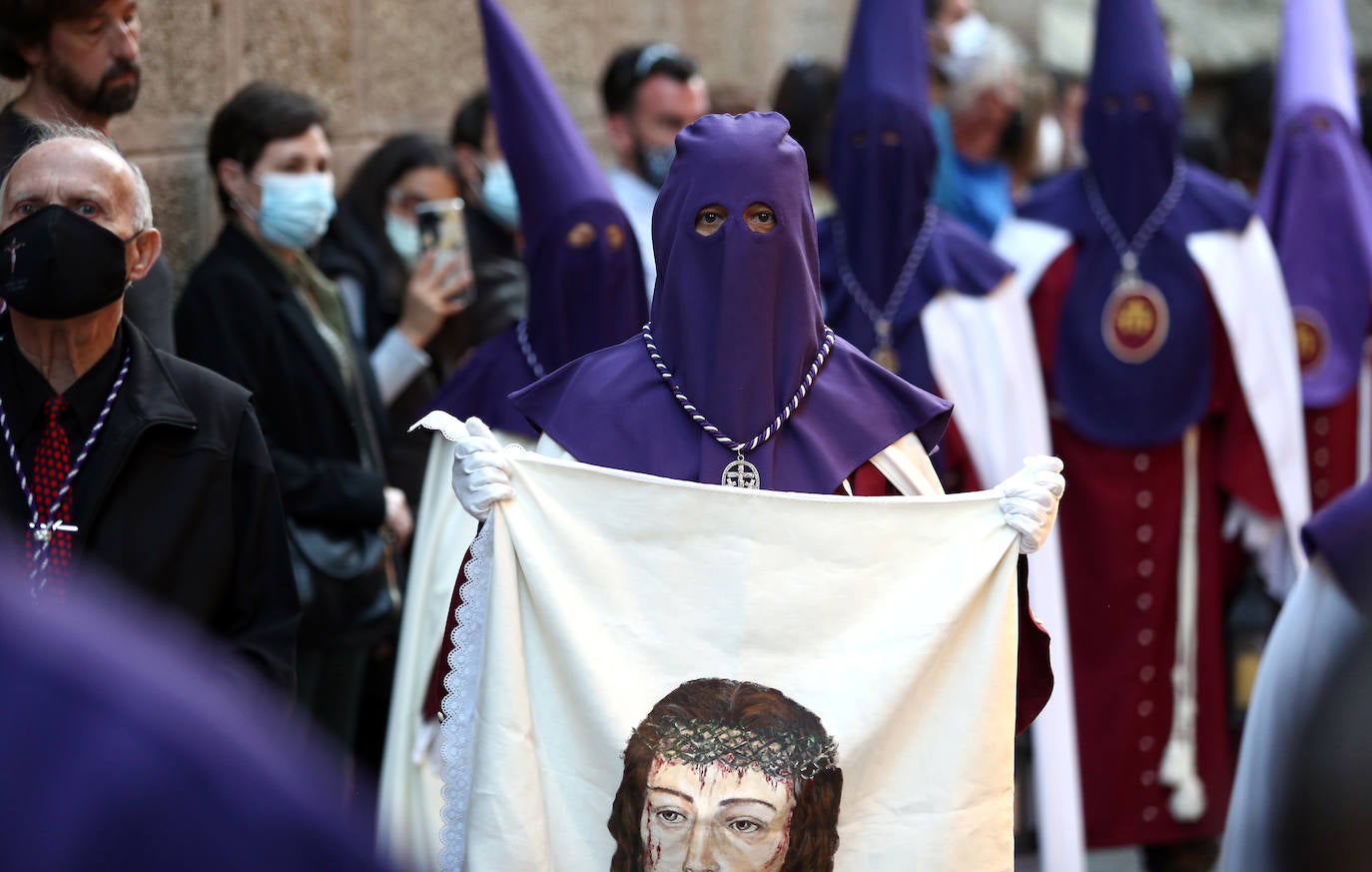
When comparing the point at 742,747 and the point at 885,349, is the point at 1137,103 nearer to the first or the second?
the point at 885,349

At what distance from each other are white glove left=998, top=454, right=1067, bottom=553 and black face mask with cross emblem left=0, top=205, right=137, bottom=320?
5.50 ft

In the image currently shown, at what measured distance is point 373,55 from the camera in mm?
6977

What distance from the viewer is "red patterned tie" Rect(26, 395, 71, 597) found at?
335 centimetres

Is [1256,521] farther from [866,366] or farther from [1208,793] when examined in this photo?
[866,366]

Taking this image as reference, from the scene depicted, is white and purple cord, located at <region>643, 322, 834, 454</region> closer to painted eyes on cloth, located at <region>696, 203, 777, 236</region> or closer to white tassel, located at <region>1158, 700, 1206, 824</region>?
painted eyes on cloth, located at <region>696, 203, 777, 236</region>

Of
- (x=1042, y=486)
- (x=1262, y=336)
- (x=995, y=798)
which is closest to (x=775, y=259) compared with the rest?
(x=1042, y=486)

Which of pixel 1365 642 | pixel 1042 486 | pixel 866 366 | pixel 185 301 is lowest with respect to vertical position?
pixel 1365 642

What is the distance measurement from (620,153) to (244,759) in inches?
235

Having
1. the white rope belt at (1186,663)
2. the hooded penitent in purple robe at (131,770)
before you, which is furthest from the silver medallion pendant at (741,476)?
the white rope belt at (1186,663)

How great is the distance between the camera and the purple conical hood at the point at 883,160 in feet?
19.3

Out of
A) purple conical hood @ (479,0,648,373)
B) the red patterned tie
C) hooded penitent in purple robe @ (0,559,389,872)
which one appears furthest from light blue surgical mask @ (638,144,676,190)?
hooded penitent in purple robe @ (0,559,389,872)

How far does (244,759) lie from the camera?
1.18m

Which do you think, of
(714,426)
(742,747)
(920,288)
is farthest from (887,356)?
(742,747)

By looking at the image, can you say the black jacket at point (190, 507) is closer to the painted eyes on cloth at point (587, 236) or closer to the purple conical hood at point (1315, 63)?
the painted eyes on cloth at point (587, 236)
